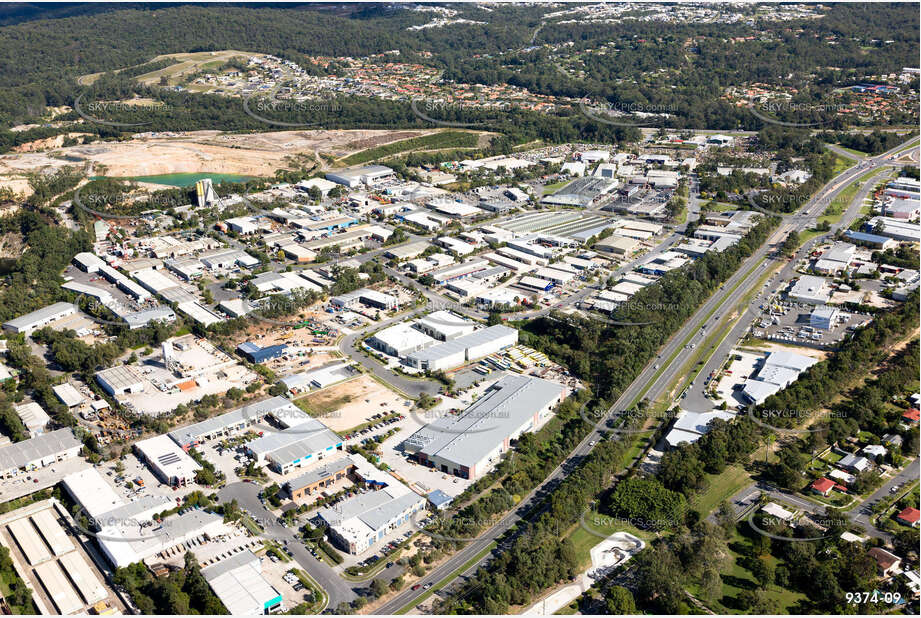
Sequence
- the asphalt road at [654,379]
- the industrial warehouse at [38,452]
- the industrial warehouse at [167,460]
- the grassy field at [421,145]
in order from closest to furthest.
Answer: the asphalt road at [654,379], the industrial warehouse at [167,460], the industrial warehouse at [38,452], the grassy field at [421,145]

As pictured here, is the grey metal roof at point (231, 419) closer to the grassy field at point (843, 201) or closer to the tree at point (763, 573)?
the tree at point (763, 573)

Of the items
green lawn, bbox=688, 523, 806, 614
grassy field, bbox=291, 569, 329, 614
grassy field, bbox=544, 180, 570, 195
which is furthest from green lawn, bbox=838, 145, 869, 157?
grassy field, bbox=291, 569, 329, 614

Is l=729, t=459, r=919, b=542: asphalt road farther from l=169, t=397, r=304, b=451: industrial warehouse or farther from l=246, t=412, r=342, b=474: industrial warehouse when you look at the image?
l=169, t=397, r=304, b=451: industrial warehouse

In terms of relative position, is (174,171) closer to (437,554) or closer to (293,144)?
(293,144)

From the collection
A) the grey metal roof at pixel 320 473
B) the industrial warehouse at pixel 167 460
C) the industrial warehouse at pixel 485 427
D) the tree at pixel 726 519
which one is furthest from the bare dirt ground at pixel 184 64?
the tree at pixel 726 519

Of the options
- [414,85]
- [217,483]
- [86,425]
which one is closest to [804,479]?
[217,483]

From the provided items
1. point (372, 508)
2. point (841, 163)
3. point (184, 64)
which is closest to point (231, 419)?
point (372, 508)
